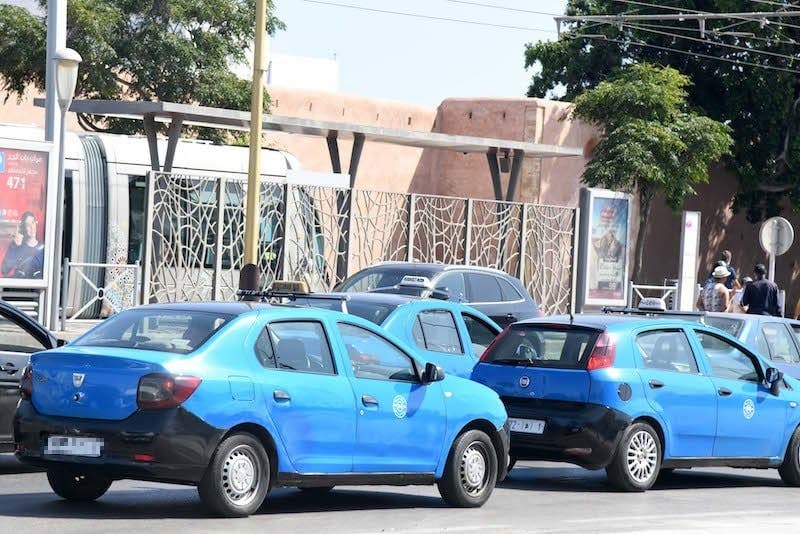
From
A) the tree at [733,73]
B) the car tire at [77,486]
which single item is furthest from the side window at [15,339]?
Answer: the tree at [733,73]

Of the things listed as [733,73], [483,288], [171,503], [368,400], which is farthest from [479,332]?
[733,73]

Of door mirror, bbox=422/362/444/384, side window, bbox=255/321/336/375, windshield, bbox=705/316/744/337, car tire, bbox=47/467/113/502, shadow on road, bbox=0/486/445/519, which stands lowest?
shadow on road, bbox=0/486/445/519

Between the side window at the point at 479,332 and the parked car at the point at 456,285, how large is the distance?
2.17 metres

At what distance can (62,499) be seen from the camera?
35.9 feet

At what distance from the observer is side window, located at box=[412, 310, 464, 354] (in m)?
15.8

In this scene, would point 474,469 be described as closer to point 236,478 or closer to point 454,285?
point 236,478

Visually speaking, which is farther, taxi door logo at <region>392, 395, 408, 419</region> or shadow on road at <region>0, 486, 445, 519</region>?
taxi door logo at <region>392, 395, 408, 419</region>

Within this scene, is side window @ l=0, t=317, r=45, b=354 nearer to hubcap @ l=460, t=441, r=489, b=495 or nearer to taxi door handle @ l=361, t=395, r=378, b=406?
taxi door handle @ l=361, t=395, r=378, b=406

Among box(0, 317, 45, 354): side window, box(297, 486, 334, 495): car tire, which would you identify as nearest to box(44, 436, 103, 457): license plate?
box(0, 317, 45, 354): side window

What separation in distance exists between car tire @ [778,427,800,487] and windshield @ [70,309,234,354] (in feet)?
21.3

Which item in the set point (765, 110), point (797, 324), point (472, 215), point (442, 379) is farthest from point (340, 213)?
point (765, 110)

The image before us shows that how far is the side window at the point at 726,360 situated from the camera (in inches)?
557

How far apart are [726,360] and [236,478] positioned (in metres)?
5.77

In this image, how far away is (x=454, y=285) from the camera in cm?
2098
